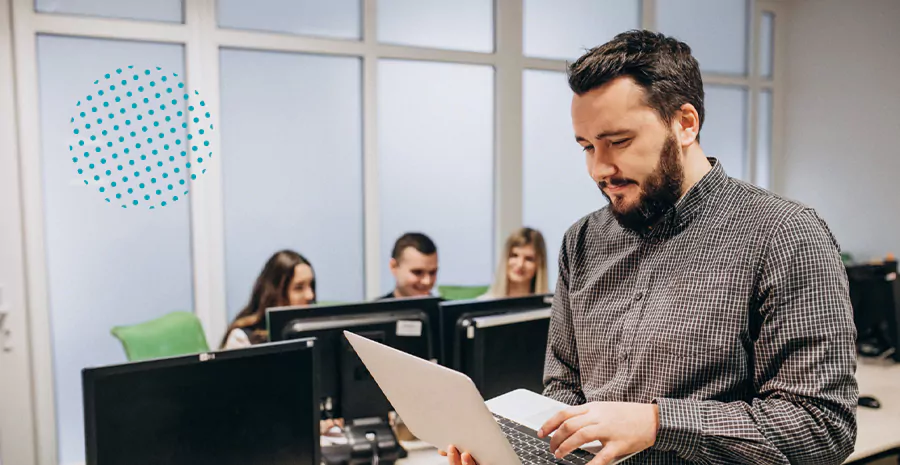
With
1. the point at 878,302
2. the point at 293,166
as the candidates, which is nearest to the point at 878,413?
the point at 878,302

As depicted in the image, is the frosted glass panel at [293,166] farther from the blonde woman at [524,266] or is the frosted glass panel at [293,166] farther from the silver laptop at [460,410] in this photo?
the silver laptop at [460,410]

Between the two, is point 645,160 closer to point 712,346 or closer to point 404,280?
point 712,346

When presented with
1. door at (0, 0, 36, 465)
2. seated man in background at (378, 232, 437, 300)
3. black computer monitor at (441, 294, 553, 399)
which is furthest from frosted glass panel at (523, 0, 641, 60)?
door at (0, 0, 36, 465)

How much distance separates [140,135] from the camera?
319cm

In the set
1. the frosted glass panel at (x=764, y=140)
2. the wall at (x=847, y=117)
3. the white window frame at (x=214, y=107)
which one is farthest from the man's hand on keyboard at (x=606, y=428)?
the frosted glass panel at (x=764, y=140)

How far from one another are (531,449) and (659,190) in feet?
1.63

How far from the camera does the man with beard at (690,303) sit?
3.10 feet

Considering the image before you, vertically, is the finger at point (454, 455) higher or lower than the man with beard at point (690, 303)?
lower

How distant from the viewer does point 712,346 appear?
102cm

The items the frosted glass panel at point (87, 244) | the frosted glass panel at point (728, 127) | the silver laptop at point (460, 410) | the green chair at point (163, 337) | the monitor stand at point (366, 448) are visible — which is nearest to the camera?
the silver laptop at point (460, 410)

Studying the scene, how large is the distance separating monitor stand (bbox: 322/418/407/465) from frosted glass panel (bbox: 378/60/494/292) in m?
1.94

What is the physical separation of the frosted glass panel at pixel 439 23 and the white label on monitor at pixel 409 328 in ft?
7.38

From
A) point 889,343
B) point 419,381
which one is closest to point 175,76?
point 419,381

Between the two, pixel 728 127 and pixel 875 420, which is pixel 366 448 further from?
pixel 728 127
